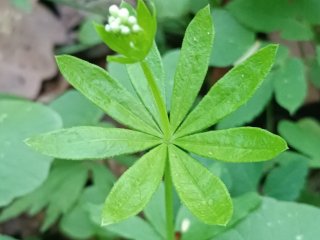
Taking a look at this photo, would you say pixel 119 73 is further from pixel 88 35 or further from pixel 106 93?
pixel 88 35

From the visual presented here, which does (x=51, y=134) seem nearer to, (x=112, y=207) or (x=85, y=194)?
(x=112, y=207)

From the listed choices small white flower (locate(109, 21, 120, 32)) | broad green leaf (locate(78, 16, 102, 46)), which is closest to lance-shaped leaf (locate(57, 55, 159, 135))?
small white flower (locate(109, 21, 120, 32))

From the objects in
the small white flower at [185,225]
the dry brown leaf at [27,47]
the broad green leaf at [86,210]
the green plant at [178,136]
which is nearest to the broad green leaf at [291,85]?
the small white flower at [185,225]

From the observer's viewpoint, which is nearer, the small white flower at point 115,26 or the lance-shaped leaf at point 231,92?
the small white flower at point 115,26

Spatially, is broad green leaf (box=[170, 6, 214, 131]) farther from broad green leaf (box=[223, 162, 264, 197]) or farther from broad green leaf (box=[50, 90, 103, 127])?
broad green leaf (box=[50, 90, 103, 127])

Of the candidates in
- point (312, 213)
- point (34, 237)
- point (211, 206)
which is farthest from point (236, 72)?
point (34, 237)

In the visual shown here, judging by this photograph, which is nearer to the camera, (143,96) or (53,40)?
(143,96)

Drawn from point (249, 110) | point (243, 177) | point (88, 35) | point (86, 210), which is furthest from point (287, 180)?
point (88, 35)

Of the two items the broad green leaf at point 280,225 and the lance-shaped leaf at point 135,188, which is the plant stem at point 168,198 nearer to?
the lance-shaped leaf at point 135,188
